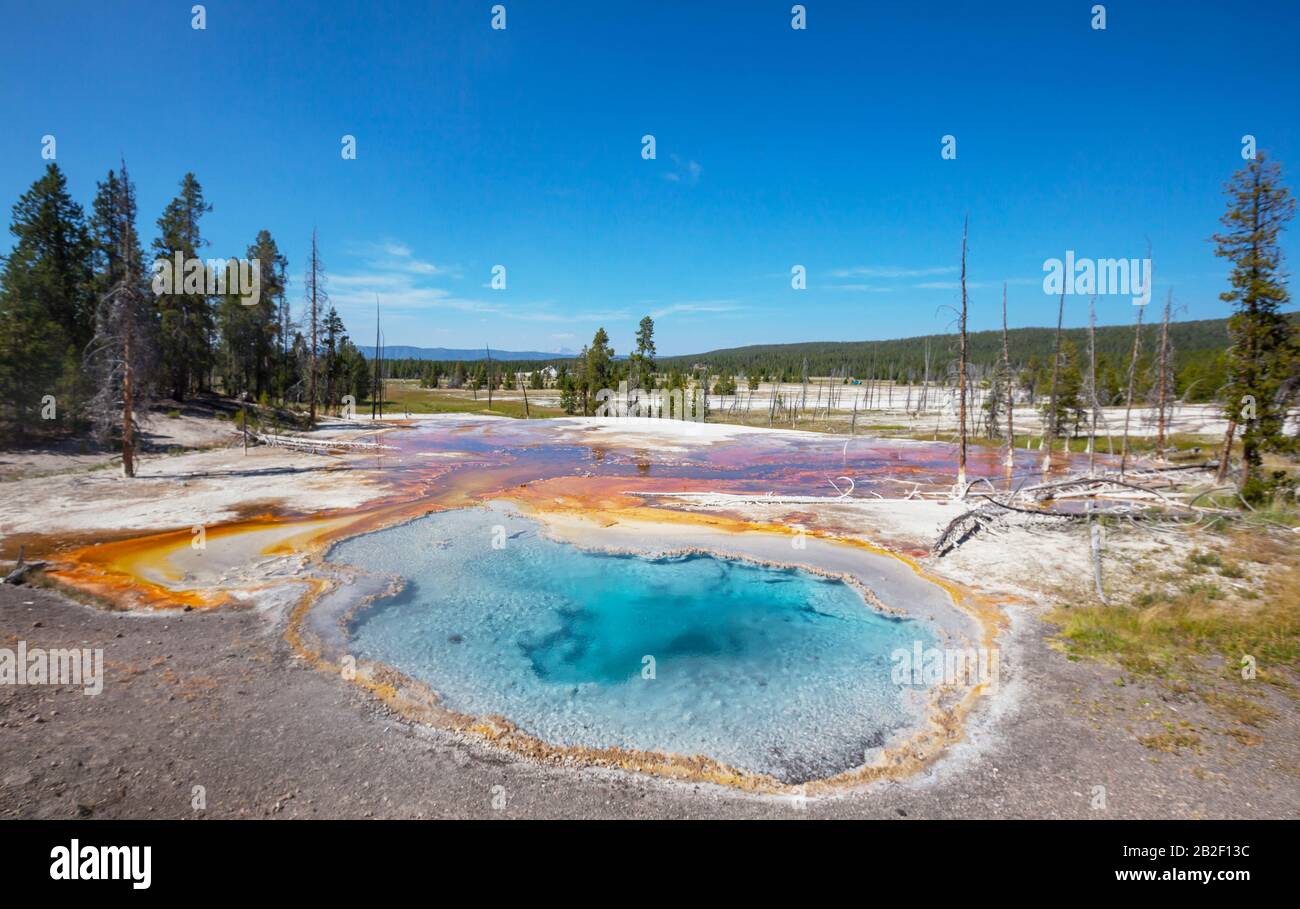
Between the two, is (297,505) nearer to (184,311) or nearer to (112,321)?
(112,321)

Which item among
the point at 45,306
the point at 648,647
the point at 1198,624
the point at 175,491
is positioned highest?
the point at 45,306

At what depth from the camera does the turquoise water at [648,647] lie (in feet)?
29.1

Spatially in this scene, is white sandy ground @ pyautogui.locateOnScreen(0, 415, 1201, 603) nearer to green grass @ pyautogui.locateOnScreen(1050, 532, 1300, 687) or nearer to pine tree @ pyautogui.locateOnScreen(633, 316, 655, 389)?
green grass @ pyautogui.locateOnScreen(1050, 532, 1300, 687)

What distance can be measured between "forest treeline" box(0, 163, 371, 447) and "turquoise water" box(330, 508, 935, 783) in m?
16.5

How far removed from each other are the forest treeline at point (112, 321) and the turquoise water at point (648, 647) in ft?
54.1

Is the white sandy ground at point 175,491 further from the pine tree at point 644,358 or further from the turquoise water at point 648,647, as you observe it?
the pine tree at point 644,358

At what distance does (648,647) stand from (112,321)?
83.7ft

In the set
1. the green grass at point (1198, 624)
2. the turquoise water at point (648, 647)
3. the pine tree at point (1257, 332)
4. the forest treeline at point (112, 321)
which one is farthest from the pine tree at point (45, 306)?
the pine tree at point (1257, 332)

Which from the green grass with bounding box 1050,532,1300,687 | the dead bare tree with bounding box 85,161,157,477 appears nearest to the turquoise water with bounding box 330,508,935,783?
the green grass with bounding box 1050,532,1300,687

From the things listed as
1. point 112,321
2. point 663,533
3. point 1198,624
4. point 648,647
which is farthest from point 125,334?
point 1198,624

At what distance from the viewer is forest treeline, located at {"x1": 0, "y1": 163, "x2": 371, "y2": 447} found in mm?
23641

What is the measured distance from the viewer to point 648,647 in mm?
12273


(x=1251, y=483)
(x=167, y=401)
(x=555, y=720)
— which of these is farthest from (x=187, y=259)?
(x=1251, y=483)

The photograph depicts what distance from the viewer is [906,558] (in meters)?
16.7
